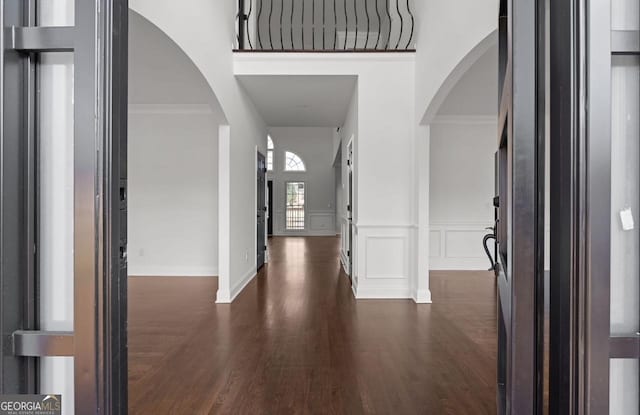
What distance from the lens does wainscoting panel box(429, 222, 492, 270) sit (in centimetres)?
659

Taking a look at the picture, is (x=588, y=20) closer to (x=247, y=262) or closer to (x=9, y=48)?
(x=9, y=48)

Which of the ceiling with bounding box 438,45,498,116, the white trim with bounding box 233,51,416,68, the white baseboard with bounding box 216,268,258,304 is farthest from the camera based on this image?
the white trim with bounding box 233,51,416,68

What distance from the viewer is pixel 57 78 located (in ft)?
3.48

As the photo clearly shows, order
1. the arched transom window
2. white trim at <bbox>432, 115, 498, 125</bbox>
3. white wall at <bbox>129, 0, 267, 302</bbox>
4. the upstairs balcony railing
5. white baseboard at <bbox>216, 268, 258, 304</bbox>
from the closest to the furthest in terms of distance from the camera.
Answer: white wall at <bbox>129, 0, 267, 302</bbox> < white baseboard at <bbox>216, 268, 258, 304</bbox> < the upstairs balcony railing < white trim at <bbox>432, 115, 498, 125</bbox> < the arched transom window

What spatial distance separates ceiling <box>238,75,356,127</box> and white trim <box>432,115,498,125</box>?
174cm

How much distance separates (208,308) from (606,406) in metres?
3.74

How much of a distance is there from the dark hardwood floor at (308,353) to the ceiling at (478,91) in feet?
8.74

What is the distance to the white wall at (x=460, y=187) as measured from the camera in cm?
663

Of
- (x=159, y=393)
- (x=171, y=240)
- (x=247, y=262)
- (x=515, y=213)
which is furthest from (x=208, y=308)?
(x=515, y=213)

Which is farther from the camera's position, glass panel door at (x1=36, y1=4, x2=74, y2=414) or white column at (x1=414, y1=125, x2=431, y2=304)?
white column at (x1=414, y1=125, x2=431, y2=304)

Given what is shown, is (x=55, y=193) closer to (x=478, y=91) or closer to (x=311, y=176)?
(x=478, y=91)

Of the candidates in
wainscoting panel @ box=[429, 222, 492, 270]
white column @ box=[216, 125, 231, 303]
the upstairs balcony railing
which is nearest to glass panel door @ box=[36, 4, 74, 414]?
white column @ box=[216, 125, 231, 303]

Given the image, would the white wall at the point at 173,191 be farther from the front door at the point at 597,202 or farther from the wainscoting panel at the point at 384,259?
the front door at the point at 597,202

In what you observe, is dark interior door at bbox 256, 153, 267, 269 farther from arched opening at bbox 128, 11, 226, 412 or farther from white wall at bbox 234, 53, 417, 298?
white wall at bbox 234, 53, 417, 298
